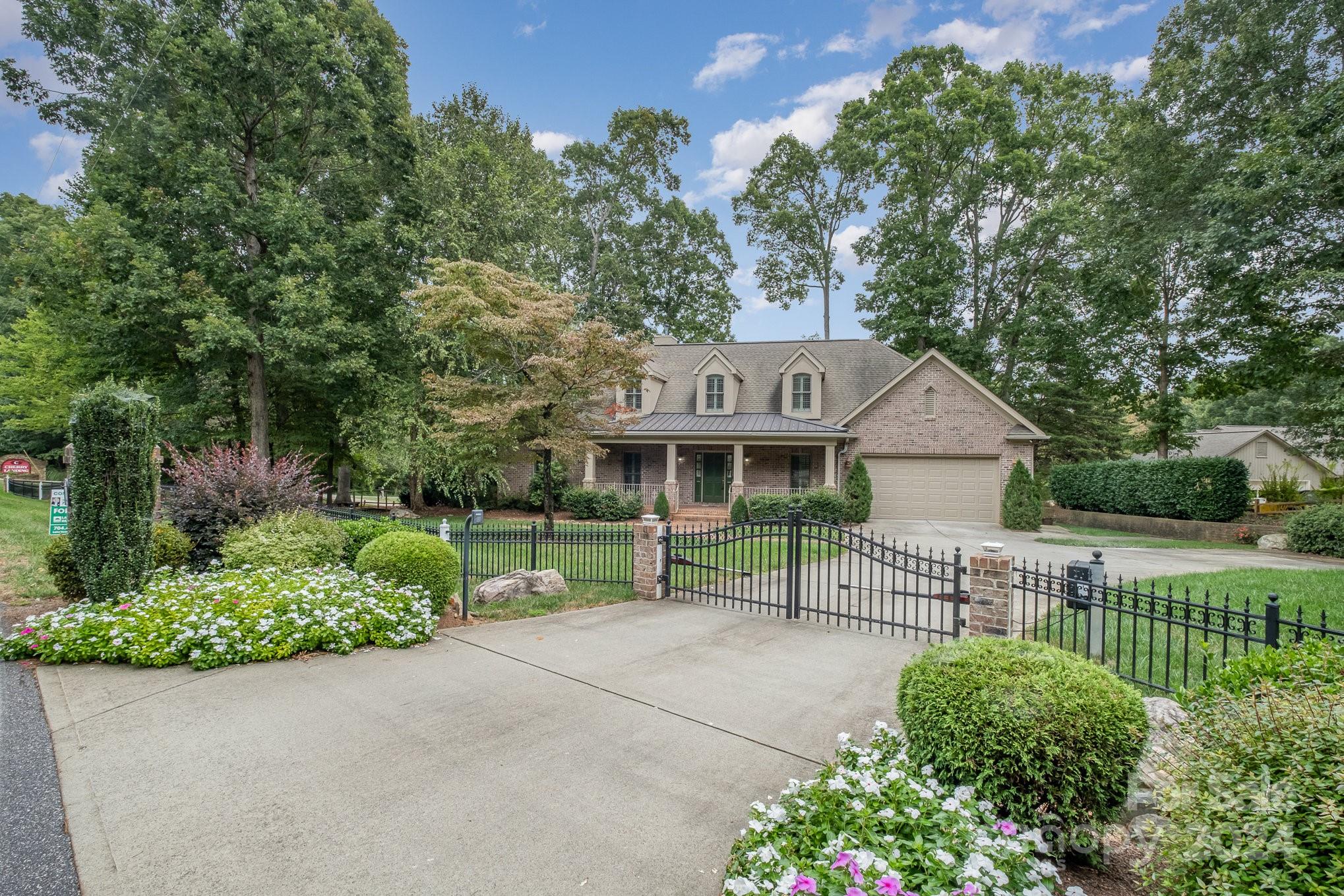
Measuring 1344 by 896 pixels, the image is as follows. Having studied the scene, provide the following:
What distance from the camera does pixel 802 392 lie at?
21.0 meters

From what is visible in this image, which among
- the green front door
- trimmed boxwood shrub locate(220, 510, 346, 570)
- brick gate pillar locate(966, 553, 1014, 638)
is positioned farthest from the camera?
the green front door

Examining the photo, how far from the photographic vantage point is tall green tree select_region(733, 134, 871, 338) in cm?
2898

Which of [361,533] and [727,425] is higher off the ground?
[727,425]

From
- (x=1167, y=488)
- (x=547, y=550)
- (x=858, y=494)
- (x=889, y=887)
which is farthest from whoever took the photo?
(x=858, y=494)

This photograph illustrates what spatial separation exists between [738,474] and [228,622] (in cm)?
1558

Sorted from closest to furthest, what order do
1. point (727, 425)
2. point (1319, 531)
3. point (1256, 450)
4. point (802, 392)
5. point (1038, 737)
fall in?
point (1038, 737) → point (1319, 531) → point (727, 425) → point (802, 392) → point (1256, 450)

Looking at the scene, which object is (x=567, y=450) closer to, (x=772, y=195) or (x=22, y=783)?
(x=22, y=783)

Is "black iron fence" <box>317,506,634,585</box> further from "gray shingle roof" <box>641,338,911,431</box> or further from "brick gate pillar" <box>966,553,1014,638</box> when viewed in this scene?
"gray shingle roof" <box>641,338,911,431</box>

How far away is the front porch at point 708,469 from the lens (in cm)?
1994

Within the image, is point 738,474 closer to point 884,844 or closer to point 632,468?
point 632,468

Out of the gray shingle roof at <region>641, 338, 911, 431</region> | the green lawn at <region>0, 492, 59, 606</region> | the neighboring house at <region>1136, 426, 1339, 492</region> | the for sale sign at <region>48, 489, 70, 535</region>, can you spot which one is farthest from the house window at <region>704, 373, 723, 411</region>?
the neighboring house at <region>1136, 426, 1339, 492</region>

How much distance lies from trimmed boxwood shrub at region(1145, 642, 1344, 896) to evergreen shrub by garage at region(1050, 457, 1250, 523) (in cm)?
1699

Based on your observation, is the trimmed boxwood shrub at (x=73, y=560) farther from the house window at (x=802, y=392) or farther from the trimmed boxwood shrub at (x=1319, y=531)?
the trimmed boxwood shrub at (x=1319, y=531)

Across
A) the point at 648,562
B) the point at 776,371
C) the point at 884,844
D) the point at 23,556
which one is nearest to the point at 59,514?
the point at 23,556
